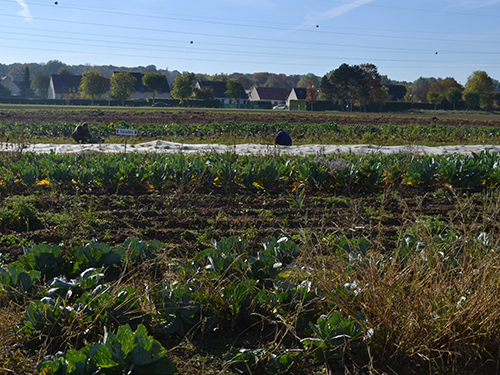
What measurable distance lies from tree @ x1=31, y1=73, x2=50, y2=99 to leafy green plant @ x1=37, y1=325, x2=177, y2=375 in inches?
4328

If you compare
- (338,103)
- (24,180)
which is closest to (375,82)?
(338,103)

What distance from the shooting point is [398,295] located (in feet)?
9.41

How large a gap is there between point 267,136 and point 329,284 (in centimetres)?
1600

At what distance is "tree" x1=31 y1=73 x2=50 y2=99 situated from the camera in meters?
99.8

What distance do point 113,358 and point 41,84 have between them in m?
110

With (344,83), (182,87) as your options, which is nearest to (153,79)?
(182,87)

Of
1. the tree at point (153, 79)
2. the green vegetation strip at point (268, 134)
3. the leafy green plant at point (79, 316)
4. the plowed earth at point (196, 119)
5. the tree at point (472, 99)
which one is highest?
the tree at point (153, 79)

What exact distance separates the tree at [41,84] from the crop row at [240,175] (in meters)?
103

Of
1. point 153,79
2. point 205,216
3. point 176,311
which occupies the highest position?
point 153,79

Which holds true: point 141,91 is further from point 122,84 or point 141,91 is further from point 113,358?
point 113,358

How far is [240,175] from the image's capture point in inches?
307

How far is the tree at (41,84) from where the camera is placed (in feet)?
327

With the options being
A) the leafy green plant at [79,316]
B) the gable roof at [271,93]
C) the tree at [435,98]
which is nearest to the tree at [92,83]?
the gable roof at [271,93]

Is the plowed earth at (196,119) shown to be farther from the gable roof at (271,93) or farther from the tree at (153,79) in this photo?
the gable roof at (271,93)
